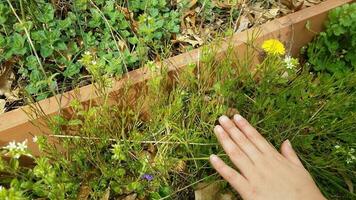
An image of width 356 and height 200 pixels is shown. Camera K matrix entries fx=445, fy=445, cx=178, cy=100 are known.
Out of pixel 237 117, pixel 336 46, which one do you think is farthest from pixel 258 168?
pixel 336 46

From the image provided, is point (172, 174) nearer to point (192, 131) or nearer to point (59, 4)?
point (192, 131)

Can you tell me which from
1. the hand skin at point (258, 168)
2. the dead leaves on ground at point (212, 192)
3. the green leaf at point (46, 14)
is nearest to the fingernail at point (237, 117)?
the hand skin at point (258, 168)

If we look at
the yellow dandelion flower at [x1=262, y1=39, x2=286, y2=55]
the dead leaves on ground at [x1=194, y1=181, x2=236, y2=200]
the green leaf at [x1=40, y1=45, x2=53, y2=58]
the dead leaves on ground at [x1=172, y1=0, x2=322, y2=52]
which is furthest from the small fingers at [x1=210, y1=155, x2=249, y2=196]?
the green leaf at [x1=40, y1=45, x2=53, y2=58]

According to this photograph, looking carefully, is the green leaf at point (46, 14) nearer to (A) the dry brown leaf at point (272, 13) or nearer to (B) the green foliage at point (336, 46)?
(A) the dry brown leaf at point (272, 13)

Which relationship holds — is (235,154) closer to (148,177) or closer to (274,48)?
(148,177)

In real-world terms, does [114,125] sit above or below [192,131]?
above

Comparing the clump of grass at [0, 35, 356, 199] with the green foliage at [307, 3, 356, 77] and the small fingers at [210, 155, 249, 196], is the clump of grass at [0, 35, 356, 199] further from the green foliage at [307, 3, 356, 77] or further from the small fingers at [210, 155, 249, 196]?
the green foliage at [307, 3, 356, 77]

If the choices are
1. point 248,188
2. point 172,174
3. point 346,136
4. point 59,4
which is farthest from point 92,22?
point 346,136
